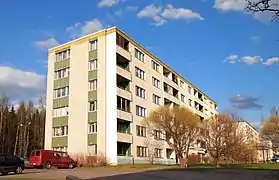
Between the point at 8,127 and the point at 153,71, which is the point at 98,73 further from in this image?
the point at 8,127

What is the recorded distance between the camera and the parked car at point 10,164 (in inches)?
1247

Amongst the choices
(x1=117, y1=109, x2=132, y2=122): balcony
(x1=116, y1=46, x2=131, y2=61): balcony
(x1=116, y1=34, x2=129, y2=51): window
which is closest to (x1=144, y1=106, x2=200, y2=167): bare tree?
(x1=117, y1=109, x2=132, y2=122): balcony

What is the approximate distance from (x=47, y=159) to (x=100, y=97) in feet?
40.0

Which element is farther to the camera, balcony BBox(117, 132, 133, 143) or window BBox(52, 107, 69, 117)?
window BBox(52, 107, 69, 117)

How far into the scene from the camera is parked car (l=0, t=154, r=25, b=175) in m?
31.7

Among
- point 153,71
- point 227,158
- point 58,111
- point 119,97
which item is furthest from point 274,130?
point 58,111

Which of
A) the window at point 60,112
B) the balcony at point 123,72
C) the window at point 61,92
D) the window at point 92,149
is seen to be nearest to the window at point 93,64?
the balcony at point 123,72

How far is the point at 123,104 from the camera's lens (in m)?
53.3

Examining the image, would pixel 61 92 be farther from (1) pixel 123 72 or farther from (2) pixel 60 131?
(1) pixel 123 72

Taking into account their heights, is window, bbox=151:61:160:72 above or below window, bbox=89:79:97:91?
above

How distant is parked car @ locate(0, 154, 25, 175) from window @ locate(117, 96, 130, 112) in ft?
64.7

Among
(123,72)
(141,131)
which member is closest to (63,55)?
(123,72)

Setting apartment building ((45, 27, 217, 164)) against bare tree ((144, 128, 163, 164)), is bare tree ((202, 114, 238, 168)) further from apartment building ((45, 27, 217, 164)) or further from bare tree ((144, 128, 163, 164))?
apartment building ((45, 27, 217, 164))

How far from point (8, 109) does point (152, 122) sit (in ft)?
145
